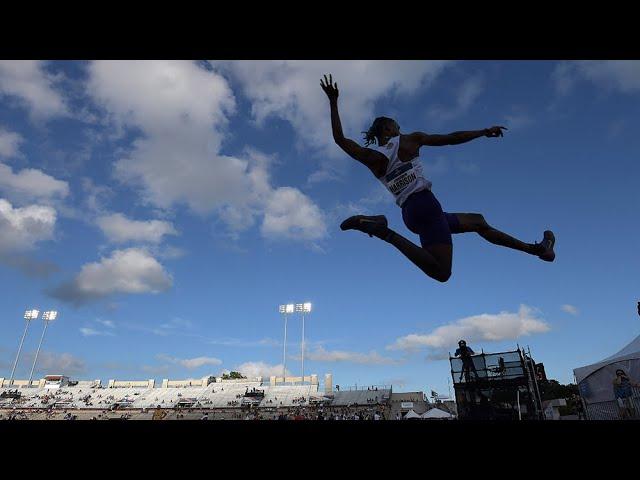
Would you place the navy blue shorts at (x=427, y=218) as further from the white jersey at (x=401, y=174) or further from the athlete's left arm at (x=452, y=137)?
the athlete's left arm at (x=452, y=137)

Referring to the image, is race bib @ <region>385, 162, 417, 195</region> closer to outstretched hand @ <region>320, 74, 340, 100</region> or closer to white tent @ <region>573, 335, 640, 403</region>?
outstretched hand @ <region>320, 74, 340, 100</region>

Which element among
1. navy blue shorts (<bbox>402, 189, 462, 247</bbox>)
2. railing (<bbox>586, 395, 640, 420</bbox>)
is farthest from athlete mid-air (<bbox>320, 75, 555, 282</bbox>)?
railing (<bbox>586, 395, 640, 420</bbox>)

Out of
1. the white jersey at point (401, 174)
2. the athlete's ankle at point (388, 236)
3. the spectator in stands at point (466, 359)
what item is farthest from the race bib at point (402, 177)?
the spectator in stands at point (466, 359)

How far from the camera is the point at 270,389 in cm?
4931

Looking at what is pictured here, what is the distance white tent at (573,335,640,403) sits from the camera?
9516mm

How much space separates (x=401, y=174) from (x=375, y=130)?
0.63 metres

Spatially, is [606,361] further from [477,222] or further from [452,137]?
[452,137]

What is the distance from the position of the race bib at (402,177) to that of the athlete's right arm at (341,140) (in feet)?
0.57

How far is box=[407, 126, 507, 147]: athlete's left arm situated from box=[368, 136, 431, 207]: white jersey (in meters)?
0.16

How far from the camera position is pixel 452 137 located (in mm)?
3471

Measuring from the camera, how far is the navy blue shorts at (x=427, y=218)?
3318 mm

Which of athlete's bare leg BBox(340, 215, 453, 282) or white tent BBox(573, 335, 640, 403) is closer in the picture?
athlete's bare leg BBox(340, 215, 453, 282)
